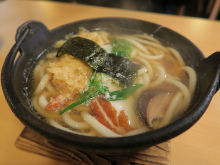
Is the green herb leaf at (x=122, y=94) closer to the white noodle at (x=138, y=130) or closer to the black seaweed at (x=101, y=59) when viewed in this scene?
the black seaweed at (x=101, y=59)

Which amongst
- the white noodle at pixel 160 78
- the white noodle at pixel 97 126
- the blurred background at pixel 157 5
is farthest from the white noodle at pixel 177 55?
the blurred background at pixel 157 5

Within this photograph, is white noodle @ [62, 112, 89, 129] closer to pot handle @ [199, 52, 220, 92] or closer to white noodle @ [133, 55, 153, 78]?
white noodle @ [133, 55, 153, 78]

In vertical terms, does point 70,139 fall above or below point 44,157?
above

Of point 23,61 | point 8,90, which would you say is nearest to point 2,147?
point 8,90

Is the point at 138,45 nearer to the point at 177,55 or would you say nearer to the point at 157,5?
the point at 177,55

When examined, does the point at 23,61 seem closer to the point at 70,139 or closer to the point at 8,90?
the point at 8,90

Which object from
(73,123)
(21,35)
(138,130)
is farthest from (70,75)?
(138,130)
